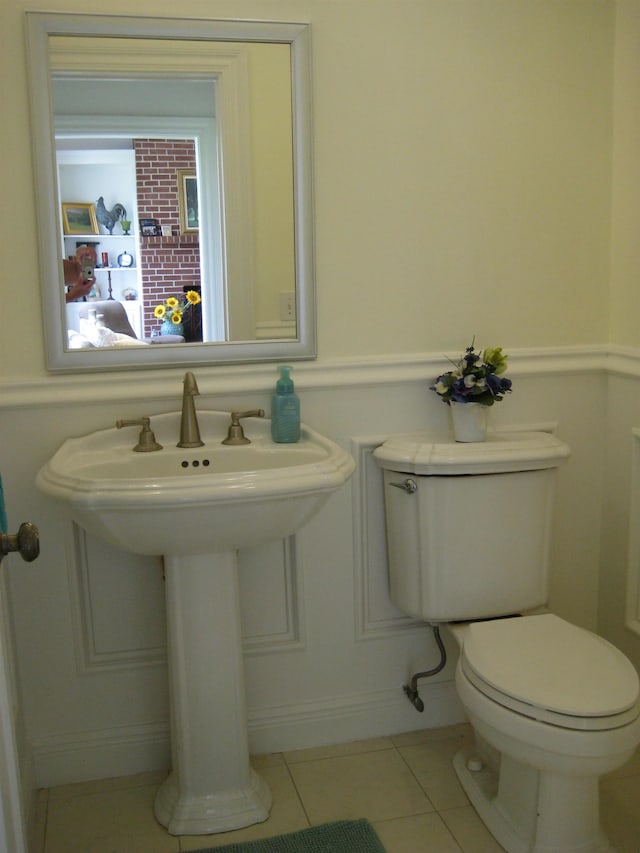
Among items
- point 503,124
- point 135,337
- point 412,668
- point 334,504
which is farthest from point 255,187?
point 412,668

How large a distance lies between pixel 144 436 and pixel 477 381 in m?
0.82

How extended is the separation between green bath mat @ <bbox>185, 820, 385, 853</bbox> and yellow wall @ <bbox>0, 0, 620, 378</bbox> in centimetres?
113

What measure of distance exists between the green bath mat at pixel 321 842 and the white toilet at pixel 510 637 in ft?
0.93

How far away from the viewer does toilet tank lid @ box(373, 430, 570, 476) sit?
84.7 inches

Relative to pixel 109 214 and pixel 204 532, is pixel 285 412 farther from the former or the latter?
pixel 109 214

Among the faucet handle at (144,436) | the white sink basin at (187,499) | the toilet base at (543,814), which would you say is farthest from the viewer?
the faucet handle at (144,436)

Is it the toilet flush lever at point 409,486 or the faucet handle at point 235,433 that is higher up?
the faucet handle at point 235,433

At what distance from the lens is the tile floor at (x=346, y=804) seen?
2.03m

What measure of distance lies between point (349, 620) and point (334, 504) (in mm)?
325

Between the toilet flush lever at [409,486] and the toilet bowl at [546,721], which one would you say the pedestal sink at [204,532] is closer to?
the toilet flush lever at [409,486]

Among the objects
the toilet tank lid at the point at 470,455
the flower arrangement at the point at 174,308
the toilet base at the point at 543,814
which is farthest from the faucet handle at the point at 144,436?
the toilet base at the point at 543,814

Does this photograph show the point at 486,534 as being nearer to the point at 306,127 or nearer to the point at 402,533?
the point at 402,533

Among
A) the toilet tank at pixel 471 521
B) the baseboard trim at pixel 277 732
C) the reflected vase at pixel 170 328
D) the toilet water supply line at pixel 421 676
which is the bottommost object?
the baseboard trim at pixel 277 732

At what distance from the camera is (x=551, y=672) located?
1867 millimetres
